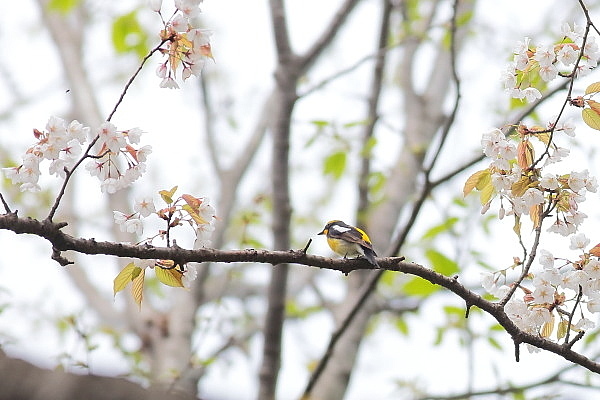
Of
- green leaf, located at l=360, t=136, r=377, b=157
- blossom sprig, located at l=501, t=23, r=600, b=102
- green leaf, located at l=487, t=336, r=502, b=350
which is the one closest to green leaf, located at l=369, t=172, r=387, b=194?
green leaf, located at l=360, t=136, r=377, b=157

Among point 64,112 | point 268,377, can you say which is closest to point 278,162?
point 268,377

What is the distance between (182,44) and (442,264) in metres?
2.50

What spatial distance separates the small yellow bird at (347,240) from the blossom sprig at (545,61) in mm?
727

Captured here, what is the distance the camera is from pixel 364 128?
17.6ft

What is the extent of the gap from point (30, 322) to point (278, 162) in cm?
588

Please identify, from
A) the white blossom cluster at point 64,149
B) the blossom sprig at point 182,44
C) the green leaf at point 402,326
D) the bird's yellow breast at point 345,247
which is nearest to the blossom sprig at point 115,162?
the white blossom cluster at point 64,149

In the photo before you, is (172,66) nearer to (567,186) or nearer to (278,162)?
(567,186)

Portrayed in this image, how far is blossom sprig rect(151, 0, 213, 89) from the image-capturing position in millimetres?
1903

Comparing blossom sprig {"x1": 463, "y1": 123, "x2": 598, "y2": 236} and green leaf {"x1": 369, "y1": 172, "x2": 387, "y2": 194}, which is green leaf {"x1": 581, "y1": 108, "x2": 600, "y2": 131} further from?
green leaf {"x1": 369, "y1": 172, "x2": 387, "y2": 194}

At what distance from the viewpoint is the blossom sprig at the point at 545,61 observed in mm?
2076

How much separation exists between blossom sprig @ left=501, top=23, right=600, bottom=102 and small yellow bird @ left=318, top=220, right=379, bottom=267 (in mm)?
727

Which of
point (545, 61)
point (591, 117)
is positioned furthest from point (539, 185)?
point (545, 61)

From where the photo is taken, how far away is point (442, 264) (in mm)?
4000

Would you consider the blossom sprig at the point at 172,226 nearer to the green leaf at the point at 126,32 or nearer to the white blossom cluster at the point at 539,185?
the white blossom cluster at the point at 539,185
